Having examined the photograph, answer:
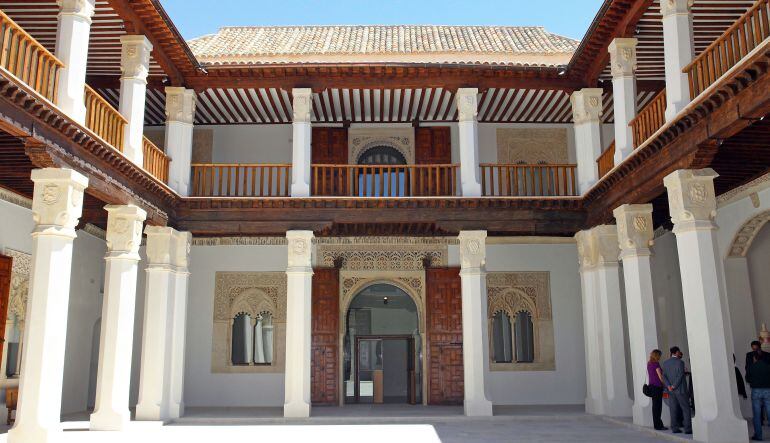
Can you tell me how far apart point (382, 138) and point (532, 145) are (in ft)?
9.93

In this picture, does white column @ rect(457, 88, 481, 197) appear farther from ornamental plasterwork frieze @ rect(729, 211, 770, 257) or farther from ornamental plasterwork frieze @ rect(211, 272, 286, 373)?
ornamental plasterwork frieze @ rect(211, 272, 286, 373)

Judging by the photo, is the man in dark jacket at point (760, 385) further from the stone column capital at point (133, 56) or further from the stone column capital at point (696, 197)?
the stone column capital at point (133, 56)

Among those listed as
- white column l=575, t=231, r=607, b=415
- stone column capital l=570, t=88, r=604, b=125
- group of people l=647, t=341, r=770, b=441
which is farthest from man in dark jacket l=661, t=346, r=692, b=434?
stone column capital l=570, t=88, r=604, b=125

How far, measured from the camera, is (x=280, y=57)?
1460cm

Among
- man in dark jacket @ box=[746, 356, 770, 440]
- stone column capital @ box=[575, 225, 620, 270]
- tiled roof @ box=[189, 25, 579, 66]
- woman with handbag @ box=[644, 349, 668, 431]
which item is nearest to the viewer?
man in dark jacket @ box=[746, 356, 770, 440]

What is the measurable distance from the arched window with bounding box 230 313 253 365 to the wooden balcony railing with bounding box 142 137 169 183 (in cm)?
378

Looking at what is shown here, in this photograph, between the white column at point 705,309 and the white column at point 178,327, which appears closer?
the white column at point 705,309

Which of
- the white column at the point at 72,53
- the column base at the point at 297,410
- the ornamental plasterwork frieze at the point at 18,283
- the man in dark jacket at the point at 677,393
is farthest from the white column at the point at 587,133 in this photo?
the ornamental plasterwork frieze at the point at 18,283

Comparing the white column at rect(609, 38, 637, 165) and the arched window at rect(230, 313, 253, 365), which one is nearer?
the white column at rect(609, 38, 637, 165)

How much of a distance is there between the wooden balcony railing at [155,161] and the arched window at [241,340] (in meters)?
3.78

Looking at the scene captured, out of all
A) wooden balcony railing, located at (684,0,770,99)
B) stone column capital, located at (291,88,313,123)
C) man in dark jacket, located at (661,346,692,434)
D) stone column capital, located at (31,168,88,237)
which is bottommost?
man in dark jacket, located at (661,346,692,434)

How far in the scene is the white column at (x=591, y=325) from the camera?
37.0 ft

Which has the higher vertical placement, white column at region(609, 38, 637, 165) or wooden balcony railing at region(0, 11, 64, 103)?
white column at region(609, 38, 637, 165)

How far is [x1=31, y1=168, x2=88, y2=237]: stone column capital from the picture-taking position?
7.31 meters
